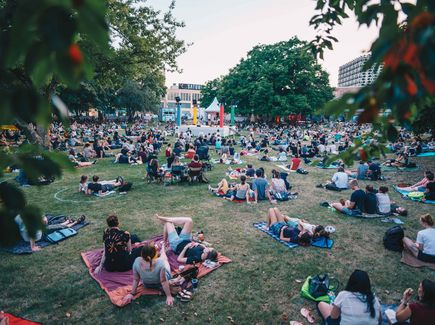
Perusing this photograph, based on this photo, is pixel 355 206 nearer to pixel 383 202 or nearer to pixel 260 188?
pixel 383 202

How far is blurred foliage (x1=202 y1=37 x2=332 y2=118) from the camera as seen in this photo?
46.0m

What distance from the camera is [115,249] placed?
602 centimetres

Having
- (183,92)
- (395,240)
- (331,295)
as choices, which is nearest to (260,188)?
(395,240)

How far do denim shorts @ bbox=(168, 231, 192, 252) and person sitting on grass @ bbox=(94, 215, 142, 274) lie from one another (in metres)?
1.05

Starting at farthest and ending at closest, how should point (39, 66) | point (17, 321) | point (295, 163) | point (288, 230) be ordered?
point (295, 163) → point (288, 230) → point (17, 321) → point (39, 66)

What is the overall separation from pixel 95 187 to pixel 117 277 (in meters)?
6.45

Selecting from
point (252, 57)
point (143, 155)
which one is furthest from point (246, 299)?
point (252, 57)

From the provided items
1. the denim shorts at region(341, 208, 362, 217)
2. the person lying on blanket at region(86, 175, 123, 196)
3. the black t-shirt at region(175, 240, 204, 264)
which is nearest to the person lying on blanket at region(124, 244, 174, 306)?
the black t-shirt at region(175, 240, 204, 264)

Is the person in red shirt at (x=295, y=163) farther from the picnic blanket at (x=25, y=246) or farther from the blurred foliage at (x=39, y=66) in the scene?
the blurred foliage at (x=39, y=66)

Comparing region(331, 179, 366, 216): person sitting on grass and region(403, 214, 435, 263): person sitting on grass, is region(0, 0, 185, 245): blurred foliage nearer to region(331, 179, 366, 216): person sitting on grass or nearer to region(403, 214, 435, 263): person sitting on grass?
region(403, 214, 435, 263): person sitting on grass

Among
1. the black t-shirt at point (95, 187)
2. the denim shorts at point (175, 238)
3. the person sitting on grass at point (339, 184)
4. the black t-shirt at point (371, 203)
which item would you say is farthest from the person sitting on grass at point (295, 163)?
the denim shorts at point (175, 238)

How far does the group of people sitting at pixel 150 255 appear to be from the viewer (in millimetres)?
5273

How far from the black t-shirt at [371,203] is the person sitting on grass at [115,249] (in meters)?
7.76

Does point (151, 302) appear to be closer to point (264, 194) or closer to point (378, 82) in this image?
point (378, 82)
